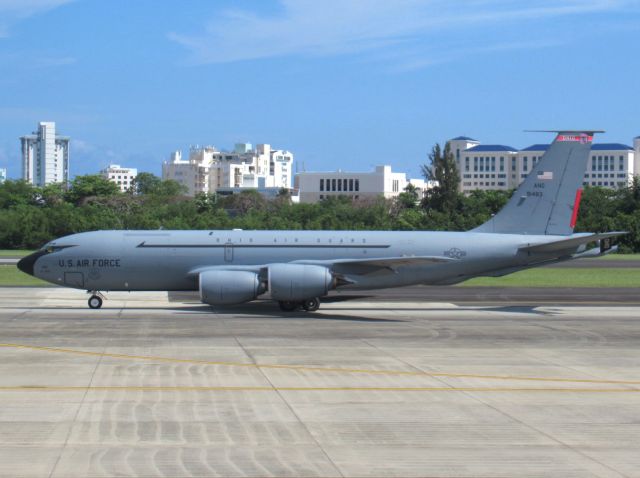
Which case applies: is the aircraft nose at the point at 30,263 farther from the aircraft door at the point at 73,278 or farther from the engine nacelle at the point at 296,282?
the engine nacelle at the point at 296,282

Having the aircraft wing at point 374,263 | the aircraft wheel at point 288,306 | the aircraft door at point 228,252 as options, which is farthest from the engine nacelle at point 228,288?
the aircraft wing at point 374,263

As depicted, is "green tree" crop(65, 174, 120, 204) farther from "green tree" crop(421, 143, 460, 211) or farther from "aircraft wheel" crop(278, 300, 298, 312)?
"aircraft wheel" crop(278, 300, 298, 312)

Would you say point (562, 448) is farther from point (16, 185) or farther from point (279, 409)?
point (16, 185)

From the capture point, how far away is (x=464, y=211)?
118 metres

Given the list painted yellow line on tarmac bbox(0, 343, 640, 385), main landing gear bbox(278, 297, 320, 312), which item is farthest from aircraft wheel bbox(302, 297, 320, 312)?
painted yellow line on tarmac bbox(0, 343, 640, 385)

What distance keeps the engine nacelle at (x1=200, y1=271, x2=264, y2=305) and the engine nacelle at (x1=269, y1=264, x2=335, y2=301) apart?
2.69 ft

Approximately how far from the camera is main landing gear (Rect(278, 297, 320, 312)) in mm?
39966

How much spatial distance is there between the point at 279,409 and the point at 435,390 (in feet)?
13.3

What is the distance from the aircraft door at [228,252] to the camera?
40562mm

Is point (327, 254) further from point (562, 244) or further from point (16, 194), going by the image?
point (16, 194)

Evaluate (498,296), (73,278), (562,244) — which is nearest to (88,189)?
(498,296)

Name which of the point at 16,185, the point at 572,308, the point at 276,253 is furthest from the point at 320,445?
the point at 16,185

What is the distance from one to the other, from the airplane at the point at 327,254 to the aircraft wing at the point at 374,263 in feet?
0.14

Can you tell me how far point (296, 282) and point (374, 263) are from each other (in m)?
3.50
